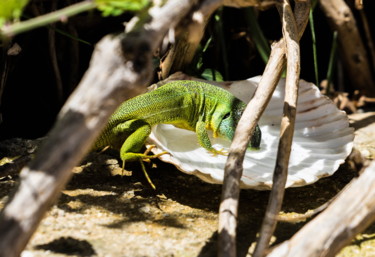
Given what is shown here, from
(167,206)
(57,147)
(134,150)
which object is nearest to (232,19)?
(134,150)

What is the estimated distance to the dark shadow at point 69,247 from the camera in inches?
65.9

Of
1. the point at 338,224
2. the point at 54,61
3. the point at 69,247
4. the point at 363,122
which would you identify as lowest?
the point at 363,122

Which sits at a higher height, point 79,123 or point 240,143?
point 79,123

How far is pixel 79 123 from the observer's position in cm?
122

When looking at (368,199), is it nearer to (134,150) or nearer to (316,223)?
(316,223)

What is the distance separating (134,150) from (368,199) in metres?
1.11

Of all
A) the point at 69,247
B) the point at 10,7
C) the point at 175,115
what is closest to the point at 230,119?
the point at 175,115

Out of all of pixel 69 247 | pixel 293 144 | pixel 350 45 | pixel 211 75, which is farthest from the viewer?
pixel 350 45

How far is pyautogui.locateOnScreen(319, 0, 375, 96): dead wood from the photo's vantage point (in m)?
3.30

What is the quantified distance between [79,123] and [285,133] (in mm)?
863

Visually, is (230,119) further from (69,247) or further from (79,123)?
(79,123)

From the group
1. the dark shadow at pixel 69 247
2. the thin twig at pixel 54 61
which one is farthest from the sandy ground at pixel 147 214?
the thin twig at pixel 54 61

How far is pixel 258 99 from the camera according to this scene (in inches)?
78.7

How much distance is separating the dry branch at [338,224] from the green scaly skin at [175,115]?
1.04 metres
